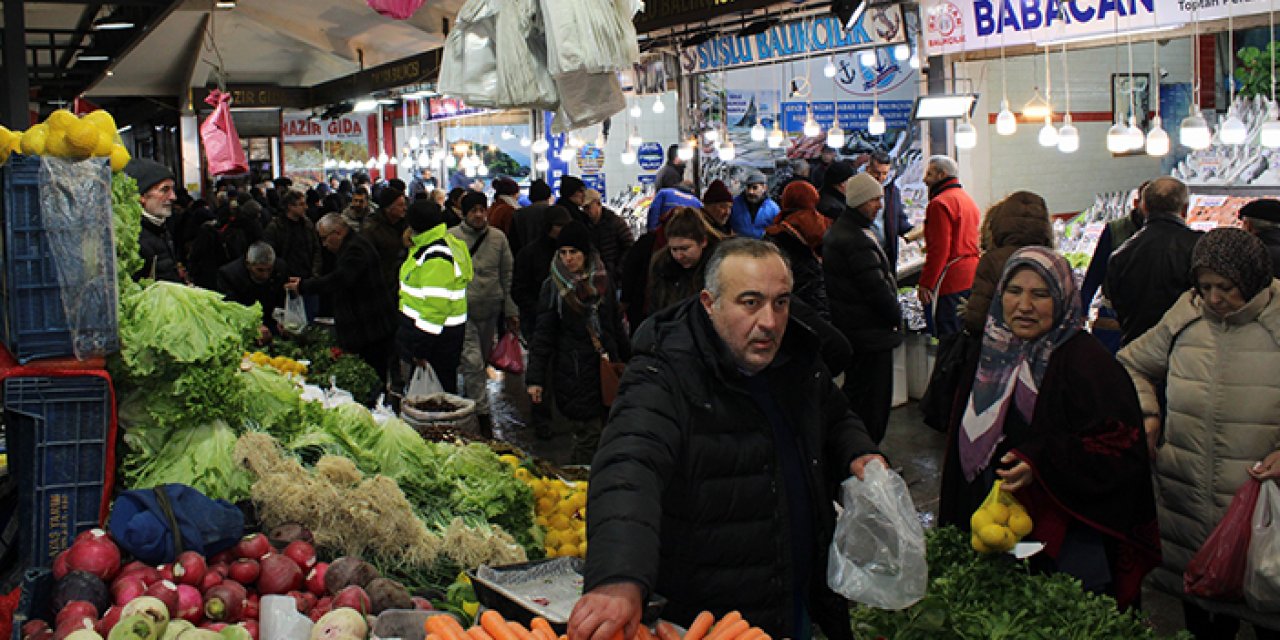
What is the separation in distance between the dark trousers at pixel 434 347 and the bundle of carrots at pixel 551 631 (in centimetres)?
529

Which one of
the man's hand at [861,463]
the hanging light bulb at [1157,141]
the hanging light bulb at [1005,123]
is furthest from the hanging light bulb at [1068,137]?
the man's hand at [861,463]

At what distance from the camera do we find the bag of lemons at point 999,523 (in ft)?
11.3

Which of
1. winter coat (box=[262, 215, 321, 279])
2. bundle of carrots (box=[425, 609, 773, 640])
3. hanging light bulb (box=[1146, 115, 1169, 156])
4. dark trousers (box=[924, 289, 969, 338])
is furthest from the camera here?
winter coat (box=[262, 215, 321, 279])

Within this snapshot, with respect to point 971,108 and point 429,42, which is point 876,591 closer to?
point 971,108

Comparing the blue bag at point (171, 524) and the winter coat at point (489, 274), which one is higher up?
the winter coat at point (489, 274)

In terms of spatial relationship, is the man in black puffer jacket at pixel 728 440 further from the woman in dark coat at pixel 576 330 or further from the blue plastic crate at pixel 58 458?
the woman in dark coat at pixel 576 330

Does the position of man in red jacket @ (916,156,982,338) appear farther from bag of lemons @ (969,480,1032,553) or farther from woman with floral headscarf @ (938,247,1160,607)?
bag of lemons @ (969,480,1032,553)

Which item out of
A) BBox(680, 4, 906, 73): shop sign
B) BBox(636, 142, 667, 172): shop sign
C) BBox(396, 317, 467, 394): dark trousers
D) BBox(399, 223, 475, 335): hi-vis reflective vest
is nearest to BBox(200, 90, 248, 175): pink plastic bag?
BBox(396, 317, 467, 394): dark trousers

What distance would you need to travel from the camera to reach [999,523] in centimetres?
350

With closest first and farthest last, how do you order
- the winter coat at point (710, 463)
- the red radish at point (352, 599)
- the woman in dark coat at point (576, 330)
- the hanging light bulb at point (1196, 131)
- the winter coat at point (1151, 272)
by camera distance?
1. the winter coat at point (710, 463)
2. the red radish at point (352, 599)
3. the winter coat at point (1151, 272)
4. the woman in dark coat at point (576, 330)
5. the hanging light bulb at point (1196, 131)

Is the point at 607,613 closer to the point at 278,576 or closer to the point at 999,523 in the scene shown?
the point at 278,576

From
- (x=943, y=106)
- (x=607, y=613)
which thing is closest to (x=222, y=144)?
(x=943, y=106)

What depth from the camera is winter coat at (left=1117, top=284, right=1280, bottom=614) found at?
3.94 metres

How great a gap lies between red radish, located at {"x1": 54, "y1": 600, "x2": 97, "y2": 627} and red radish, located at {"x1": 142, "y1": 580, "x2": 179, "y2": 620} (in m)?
0.13
